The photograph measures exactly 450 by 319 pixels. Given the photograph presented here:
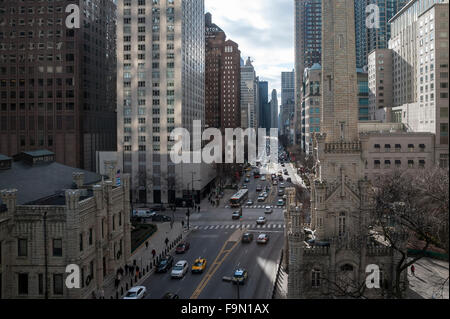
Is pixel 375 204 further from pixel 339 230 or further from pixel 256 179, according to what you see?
pixel 256 179

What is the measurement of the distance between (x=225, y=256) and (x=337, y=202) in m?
19.0

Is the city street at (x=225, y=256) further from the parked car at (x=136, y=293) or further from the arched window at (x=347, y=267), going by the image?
the arched window at (x=347, y=267)

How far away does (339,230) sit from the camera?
1167 inches

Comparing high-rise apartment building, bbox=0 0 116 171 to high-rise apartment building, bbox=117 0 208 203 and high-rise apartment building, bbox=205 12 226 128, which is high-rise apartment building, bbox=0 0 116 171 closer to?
high-rise apartment building, bbox=117 0 208 203

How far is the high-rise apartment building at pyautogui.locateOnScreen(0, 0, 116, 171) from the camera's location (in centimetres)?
8756

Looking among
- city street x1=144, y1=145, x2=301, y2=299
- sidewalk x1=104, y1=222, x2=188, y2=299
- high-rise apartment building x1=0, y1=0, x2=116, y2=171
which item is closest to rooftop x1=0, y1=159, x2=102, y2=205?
sidewalk x1=104, y1=222, x2=188, y2=299

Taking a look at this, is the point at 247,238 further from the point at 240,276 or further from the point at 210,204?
the point at 210,204

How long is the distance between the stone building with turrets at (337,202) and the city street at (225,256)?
20.1 feet

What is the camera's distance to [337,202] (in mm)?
29641

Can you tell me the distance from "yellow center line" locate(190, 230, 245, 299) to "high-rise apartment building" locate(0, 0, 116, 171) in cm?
5407

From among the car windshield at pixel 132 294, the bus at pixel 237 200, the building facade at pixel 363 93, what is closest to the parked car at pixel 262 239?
the car windshield at pixel 132 294

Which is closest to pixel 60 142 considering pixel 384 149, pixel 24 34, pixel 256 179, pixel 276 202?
pixel 24 34

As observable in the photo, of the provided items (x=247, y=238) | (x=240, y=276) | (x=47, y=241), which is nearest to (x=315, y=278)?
(x=240, y=276)

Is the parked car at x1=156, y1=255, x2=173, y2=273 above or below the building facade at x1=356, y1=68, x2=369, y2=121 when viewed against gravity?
below
